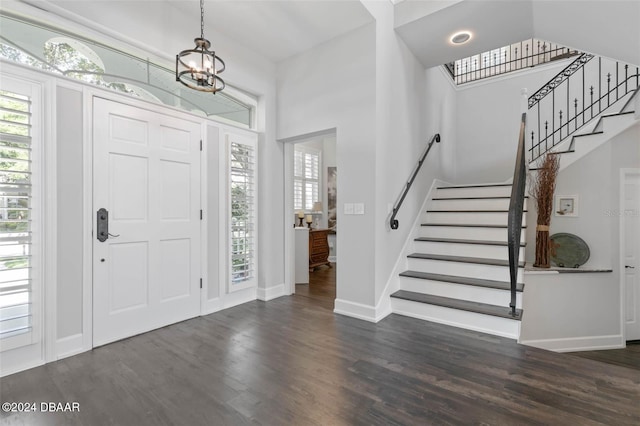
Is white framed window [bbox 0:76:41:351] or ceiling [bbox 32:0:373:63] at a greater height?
ceiling [bbox 32:0:373:63]

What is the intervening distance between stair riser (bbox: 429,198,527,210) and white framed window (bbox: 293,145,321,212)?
3171 millimetres

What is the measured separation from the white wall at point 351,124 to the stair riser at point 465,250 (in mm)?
1072

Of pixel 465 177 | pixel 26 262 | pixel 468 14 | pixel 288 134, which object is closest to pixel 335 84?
pixel 288 134

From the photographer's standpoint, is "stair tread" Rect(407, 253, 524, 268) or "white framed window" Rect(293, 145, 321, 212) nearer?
"stair tread" Rect(407, 253, 524, 268)

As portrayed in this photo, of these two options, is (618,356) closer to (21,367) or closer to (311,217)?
(311,217)

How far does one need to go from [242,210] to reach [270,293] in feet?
3.88

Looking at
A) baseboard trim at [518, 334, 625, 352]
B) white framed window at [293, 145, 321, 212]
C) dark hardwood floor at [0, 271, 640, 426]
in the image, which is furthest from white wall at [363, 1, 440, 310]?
white framed window at [293, 145, 321, 212]

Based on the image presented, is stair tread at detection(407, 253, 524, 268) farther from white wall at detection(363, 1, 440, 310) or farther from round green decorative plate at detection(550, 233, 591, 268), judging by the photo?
round green decorative plate at detection(550, 233, 591, 268)

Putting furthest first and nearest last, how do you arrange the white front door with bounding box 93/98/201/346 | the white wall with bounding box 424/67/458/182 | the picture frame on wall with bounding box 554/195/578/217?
the white wall with bounding box 424/67/458/182, the picture frame on wall with bounding box 554/195/578/217, the white front door with bounding box 93/98/201/346

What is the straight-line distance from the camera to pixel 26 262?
2203 millimetres

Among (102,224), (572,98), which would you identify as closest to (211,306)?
(102,224)

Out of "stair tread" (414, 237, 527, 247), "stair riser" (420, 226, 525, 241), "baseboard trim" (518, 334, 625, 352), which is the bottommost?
"baseboard trim" (518, 334, 625, 352)

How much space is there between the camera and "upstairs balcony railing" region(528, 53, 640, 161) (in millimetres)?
5023

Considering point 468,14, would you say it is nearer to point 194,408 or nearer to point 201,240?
point 201,240
